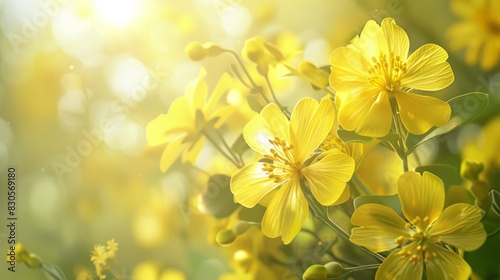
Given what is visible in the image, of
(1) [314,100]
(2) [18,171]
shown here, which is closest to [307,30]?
(1) [314,100]

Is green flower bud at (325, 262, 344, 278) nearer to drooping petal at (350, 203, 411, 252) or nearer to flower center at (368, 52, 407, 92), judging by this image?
drooping petal at (350, 203, 411, 252)

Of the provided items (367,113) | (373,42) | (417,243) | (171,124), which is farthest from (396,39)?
(171,124)

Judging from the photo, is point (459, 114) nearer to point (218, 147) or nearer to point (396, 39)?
point (396, 39)

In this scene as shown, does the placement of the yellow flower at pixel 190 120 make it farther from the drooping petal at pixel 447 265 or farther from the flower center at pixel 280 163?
the drooping petal at pixel 447 265

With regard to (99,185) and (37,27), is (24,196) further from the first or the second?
(37,27)

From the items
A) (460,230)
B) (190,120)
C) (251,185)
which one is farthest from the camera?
(190,120)
